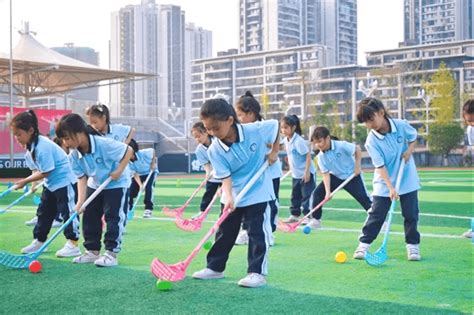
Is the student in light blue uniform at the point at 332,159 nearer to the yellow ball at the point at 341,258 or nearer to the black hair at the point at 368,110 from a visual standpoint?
the black hair at the point at 368,110

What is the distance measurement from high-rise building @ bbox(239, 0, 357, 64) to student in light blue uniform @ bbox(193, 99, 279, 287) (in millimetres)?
108714

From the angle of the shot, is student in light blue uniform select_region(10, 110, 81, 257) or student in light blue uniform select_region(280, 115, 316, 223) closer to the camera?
student in light blue uniform select_region(10, 110, 81, 257)

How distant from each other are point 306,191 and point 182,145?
3450cm

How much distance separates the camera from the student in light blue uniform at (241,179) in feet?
18.3

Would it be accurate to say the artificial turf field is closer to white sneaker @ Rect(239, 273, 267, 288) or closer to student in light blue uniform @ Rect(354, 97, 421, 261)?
white sneaker @ Rect(239, 273, 267, 288)

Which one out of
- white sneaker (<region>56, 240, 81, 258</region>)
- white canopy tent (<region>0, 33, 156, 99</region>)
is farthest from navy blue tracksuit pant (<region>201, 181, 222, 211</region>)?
white canopy tent (<region>0, 33, 156, 99</region>)

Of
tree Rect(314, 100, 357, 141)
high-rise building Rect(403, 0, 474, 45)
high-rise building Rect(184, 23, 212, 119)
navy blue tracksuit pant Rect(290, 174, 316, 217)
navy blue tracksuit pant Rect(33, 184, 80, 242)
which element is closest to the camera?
navy blue tracksuit pant Rect(33, 184, 80, 242)

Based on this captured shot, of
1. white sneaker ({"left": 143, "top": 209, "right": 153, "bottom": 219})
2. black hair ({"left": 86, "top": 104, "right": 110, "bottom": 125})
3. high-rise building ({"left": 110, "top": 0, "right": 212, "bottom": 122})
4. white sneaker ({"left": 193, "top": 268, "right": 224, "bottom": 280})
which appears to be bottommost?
white sneaker ({"left": 143, "top": 209, "right": 153, "bottom": 219})

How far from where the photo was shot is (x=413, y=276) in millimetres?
5965

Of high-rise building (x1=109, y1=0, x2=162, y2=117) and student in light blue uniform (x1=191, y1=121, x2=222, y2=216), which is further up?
high-rise building (x1=109, y1=0, x2=162, y2=117)

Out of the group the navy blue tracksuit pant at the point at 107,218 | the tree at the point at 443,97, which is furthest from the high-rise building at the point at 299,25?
the navy blue tracksuit pant at the point at 107,218

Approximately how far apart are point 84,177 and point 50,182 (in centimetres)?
89

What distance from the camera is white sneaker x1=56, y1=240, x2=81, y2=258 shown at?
7439mm

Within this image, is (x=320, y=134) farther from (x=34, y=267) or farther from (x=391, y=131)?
(x=34, y=267)
